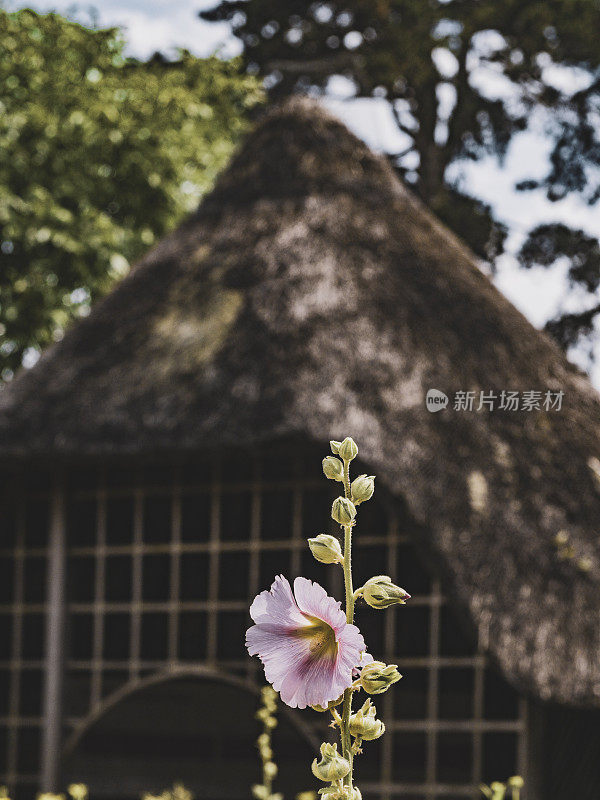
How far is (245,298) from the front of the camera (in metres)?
5.62

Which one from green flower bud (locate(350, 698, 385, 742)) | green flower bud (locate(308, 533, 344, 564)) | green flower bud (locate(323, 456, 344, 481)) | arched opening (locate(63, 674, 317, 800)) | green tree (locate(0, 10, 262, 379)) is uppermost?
green tree (locate(0, 10, 262, 379))

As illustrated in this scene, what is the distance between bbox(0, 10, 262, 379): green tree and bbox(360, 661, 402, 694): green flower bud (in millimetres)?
9844

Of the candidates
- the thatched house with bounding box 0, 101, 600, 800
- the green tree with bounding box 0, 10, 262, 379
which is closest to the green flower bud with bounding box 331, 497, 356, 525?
the thatched house with bounding box 0, 101, 600, 800

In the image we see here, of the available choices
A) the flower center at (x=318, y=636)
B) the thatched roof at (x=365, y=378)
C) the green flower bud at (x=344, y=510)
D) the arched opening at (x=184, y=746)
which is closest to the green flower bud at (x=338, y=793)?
the flower center at (x=318, y=636)

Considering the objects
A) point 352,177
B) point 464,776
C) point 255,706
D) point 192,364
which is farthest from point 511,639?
point 352,177

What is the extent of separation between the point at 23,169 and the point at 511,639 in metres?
8.00

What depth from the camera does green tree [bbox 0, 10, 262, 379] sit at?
410 inches

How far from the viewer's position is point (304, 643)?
3.10 feet

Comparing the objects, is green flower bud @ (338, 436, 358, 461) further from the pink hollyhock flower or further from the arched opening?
the arched opening

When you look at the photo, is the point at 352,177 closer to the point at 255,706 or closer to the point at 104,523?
the point at 104,523

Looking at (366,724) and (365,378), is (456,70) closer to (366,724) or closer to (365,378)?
(365,378)

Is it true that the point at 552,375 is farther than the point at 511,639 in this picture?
Yes

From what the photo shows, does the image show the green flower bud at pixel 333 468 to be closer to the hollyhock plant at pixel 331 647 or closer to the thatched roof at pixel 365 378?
the hollyhock plant at pixel 331 647

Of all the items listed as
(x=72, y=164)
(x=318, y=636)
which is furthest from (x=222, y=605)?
(x=72, y=164)
